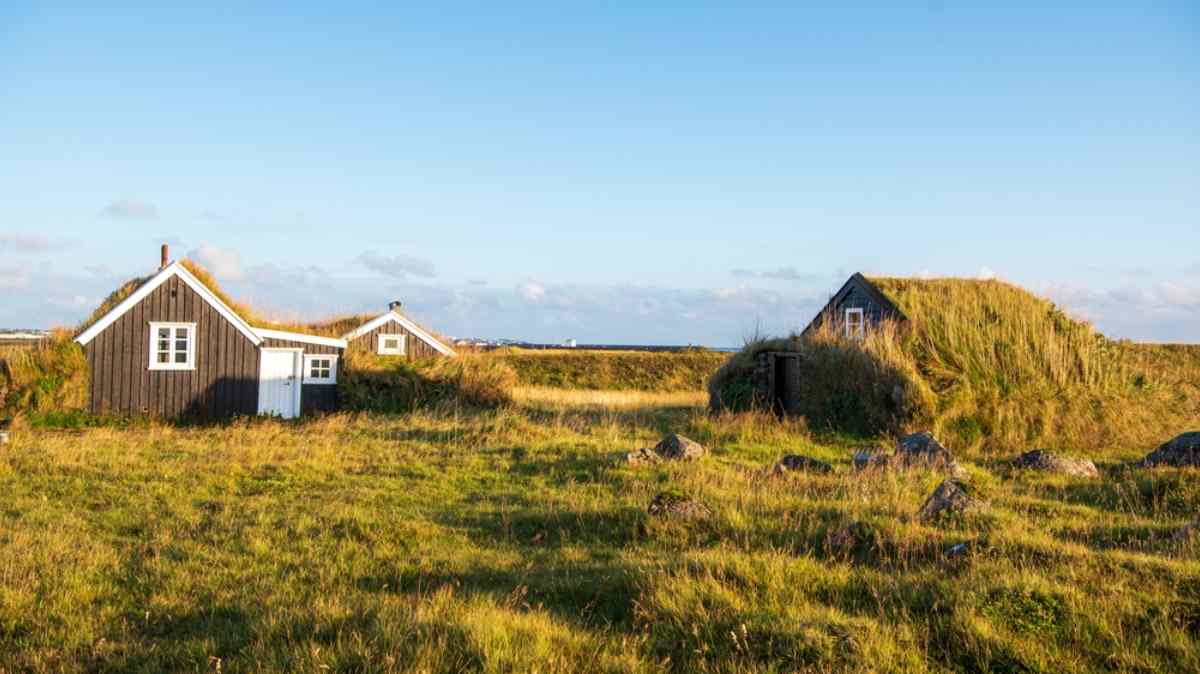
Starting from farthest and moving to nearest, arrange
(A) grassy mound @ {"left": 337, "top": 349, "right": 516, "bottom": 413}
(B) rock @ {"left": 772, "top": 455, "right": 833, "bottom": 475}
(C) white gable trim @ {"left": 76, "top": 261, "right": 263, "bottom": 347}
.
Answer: (A) grassy mound @ {"left": 337, "top": 349, "right": 516, "bottom": 413}
(C) white gable trim @ {"left": 76, "top": 261, "right": 263, "bottom": 347}
(B) rock @ {"left": 772, "top": 455, "right": 833, "bottom": 475}

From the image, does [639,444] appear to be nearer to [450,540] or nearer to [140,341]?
[450,540]

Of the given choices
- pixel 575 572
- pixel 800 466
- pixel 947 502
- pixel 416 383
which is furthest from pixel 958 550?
pixel 416 383

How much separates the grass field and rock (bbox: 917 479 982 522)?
287 millimetres

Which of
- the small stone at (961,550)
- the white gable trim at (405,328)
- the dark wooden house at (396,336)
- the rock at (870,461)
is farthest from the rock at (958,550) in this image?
the dark wooden house at (396,336)

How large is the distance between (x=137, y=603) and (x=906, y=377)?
50.6 ft

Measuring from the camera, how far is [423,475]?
1353 centimetres

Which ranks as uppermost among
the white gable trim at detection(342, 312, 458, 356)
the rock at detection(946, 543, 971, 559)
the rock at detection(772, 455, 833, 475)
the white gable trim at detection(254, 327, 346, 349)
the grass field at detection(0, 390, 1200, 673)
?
the white gable trim at detection(342, 312, 458, 356)

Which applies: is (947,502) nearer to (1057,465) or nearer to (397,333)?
(1057,465)

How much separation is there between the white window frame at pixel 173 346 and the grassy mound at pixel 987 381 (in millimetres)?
16206

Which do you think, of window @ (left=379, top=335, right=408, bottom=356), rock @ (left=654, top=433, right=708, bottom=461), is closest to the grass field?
rock @ (left=654, top=433, right=708, bottom=461)

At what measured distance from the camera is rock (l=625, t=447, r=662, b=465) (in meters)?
13.5

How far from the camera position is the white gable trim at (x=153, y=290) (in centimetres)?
2486

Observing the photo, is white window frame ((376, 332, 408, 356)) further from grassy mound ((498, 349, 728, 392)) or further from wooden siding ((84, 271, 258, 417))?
grassy mound ((498, 349, 728, 392))

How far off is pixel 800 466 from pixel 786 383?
9.24m
